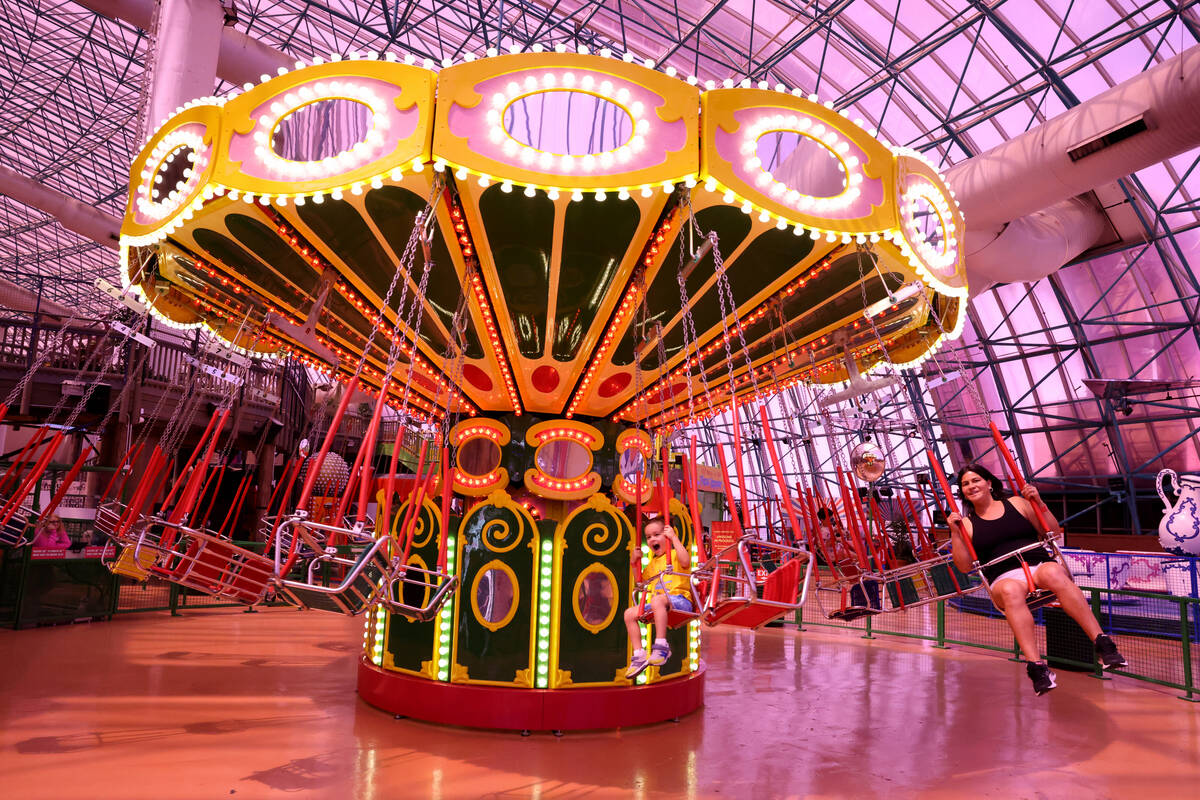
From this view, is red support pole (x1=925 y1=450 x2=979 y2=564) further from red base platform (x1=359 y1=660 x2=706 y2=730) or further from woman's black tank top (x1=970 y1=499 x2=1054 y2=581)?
red base platform (x1=359 y1=660 x2=706 y2=730)

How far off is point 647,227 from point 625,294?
0.94 m

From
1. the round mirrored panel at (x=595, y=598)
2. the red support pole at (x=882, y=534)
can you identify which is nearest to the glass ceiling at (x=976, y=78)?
the red support pole at (x=882, y=534)

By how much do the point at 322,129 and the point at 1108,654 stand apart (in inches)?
180

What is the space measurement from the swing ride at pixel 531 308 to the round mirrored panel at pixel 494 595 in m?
0.03

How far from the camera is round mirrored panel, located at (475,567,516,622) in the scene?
6176 mm

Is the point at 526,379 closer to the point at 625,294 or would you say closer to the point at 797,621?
the point at 625,294

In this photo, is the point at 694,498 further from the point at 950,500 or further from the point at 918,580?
the point at 918,580

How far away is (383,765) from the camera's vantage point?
190 inches

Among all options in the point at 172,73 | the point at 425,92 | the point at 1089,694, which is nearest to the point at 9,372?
the point at 172,73

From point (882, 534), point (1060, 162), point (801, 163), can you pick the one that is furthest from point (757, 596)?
point (1060, 162)

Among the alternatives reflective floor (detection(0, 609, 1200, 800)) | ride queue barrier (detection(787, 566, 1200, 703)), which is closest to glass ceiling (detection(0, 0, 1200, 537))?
ride queue barrier (detection(787, 566, 1200, 703))

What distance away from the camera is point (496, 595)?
621 centimetres

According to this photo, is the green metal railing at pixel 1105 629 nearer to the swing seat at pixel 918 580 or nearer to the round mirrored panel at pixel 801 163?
the swing seat at pixel 918 580

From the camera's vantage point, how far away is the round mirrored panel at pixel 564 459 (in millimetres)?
7113
